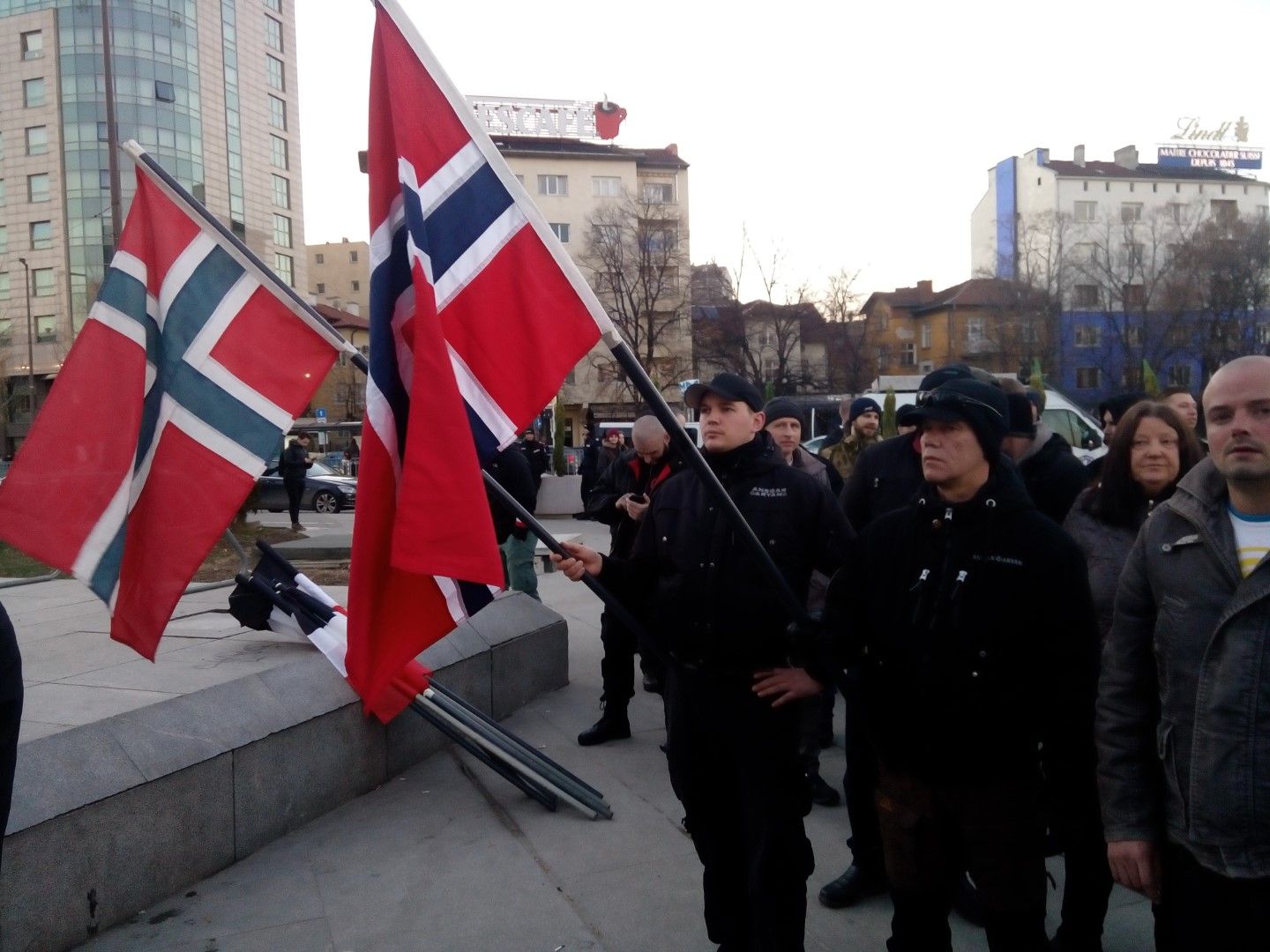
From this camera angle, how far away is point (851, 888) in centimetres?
412

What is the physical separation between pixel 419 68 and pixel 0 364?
5385 centimetres

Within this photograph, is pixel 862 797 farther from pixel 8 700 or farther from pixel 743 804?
→ pixel 8 700

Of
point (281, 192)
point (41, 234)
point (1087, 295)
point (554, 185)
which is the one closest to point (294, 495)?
point (1087, 295)

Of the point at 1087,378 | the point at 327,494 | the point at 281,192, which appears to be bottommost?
the point at 327,494

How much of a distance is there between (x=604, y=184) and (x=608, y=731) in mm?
67908

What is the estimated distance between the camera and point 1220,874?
2244 mm

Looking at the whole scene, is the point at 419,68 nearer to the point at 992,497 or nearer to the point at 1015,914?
the point at 992,497

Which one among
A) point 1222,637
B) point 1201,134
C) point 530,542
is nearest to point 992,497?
point 1222,637

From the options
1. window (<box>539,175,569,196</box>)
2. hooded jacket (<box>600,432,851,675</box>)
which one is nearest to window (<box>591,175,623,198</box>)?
window (<box>539,175,569,196</box>)

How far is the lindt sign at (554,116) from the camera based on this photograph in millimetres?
73000

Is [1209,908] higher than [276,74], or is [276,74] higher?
[276,74]

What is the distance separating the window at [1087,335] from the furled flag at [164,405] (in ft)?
198

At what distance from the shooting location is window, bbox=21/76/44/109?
63250mm

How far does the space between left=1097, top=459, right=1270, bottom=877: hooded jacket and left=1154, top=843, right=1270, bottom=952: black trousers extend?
0.04 m
